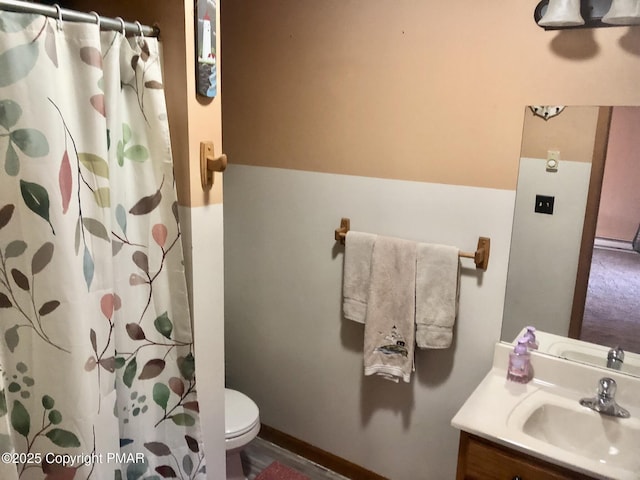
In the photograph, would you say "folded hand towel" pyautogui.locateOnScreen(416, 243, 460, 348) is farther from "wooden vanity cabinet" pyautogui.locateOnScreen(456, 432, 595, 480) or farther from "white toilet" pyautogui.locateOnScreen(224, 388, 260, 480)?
"white toilet" pyautogui.locateOnScreen(224, 388, 260, 480)

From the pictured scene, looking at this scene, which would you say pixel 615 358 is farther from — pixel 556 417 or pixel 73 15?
pixel 73 15

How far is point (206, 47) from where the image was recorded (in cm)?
135

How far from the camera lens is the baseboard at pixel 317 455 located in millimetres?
2321

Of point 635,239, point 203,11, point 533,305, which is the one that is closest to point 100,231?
point 203,11

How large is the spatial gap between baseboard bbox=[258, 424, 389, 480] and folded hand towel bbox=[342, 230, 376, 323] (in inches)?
29.5

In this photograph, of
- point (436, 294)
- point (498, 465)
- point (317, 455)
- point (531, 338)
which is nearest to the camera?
point (498, 465)

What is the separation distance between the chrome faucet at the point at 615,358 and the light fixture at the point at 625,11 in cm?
102

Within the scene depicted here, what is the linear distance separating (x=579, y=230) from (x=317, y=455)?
1587mm

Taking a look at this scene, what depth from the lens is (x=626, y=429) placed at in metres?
1.52

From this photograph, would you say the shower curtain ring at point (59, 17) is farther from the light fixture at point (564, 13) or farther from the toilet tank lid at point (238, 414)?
the toilet tank lid at point (238, 414)

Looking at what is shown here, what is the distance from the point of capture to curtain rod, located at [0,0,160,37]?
1.02m

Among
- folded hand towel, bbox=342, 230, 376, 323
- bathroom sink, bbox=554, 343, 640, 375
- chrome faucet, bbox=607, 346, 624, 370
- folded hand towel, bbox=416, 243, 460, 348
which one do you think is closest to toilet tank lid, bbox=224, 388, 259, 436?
folded hand towel, bbox=342, 230, 376, 323

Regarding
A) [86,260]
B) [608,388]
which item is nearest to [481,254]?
[608,388]

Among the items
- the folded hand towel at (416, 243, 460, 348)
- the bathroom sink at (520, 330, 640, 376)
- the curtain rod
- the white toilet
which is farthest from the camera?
the white toilet
